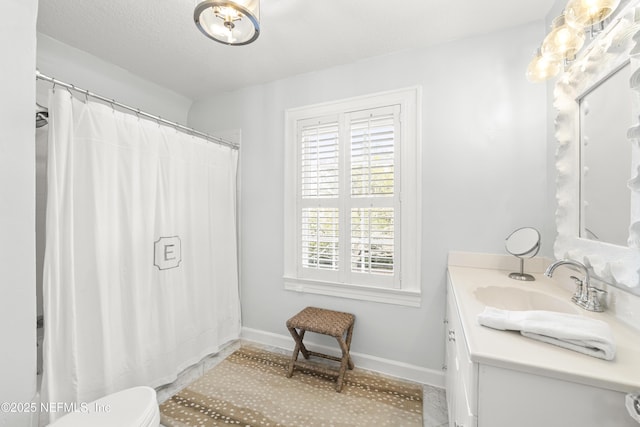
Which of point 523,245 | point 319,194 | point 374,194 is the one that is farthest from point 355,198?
point 523,245

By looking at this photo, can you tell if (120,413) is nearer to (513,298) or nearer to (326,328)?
(326,328)

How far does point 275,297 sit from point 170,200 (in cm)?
122

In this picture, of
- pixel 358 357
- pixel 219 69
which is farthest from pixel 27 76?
pixel 358 357

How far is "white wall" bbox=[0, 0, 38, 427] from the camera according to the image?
0.96 meters

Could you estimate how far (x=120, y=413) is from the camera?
1128 millimetres

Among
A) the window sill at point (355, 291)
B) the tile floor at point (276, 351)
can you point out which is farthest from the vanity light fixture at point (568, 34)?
the tile floor at point (276, 351)

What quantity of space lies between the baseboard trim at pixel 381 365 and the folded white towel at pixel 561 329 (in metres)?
1.23

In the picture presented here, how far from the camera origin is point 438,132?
177 centimetres

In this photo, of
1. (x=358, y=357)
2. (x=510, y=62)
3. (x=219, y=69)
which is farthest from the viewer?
(x=219, y=69)

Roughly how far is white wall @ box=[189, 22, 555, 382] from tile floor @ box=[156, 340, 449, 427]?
184 mm

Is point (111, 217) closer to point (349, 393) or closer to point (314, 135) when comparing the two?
point (314, 135)

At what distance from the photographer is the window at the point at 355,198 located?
1840 millimetres

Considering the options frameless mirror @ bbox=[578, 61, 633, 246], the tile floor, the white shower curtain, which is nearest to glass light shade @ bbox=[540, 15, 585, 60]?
frameless mirror @ bbox=[578, 61, 633, 246]

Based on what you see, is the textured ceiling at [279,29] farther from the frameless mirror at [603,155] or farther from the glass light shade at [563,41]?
the frameless mirror at [603,155]
